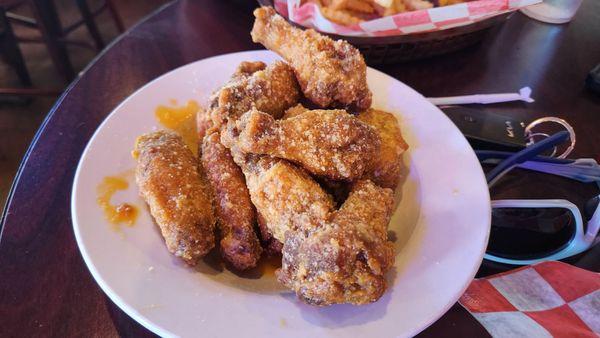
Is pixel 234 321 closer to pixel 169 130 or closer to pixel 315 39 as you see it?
pixel 169 130

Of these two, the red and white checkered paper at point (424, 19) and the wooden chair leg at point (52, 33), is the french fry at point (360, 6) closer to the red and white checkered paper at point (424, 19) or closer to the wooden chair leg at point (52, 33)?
the red and white checkered paper at point (424, 19)

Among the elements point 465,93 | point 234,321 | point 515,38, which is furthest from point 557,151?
point 234,321

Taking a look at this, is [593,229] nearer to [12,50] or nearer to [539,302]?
[539,302]

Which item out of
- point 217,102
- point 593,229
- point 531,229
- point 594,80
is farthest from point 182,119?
point 594,80

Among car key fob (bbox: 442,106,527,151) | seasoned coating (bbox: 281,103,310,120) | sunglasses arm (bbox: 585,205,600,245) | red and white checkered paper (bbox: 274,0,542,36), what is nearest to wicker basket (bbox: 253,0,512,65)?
red and white checkered paper (bbox: 274,0,542,36)

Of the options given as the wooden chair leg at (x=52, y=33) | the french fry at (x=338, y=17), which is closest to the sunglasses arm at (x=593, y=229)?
the french fry at (x=338, y=17)

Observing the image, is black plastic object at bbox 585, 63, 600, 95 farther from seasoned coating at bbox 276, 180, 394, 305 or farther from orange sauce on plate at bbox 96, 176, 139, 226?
orange sauce on plate at bbox 96, 176, 139, 226
